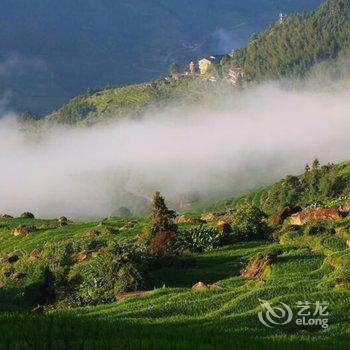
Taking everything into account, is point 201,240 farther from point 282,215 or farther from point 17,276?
point 17,276

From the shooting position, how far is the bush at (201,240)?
52000 millimetres

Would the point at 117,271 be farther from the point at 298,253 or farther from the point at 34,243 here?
the point at 34,243

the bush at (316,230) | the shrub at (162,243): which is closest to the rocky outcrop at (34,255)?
the shrub at (162,243)

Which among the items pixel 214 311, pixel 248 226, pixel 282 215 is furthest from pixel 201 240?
pixel 214 311

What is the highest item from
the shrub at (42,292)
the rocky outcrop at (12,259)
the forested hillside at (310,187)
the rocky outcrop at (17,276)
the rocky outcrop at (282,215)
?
the forested hillside at (310,187)

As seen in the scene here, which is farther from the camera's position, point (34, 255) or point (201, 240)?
point (34, 255)

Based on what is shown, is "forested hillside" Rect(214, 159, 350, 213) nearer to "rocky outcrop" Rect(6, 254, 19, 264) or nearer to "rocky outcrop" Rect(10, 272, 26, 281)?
"rocky outcrop" Rect(6, 254, 19, 264)

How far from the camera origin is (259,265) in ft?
129

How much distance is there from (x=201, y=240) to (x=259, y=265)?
1380 cm

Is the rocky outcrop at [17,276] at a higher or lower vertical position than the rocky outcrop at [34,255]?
lower

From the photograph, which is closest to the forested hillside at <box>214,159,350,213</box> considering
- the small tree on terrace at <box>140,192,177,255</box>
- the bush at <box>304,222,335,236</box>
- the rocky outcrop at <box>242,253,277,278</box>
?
the small tree on terrace at <box>140,192,177,255</box>

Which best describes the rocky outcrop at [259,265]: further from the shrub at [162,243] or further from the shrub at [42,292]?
the shrub at [42,292]

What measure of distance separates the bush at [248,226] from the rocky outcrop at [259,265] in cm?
1450

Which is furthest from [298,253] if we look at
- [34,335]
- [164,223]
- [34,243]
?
[34,243]
